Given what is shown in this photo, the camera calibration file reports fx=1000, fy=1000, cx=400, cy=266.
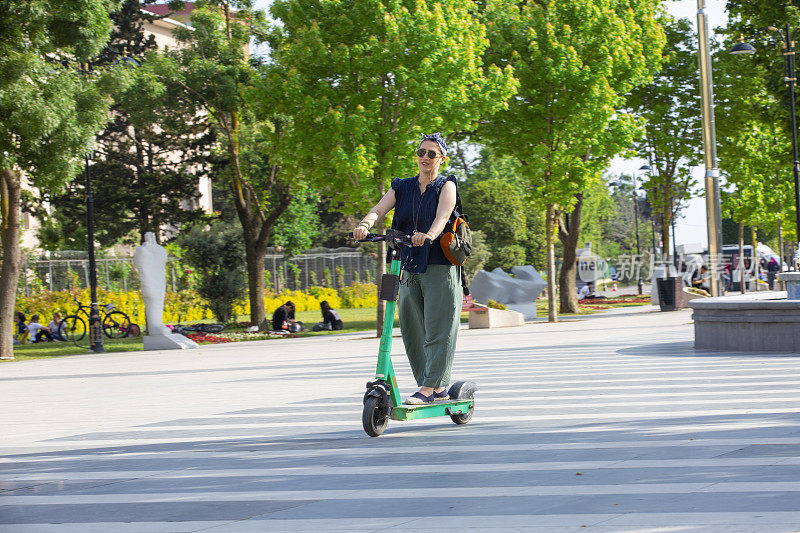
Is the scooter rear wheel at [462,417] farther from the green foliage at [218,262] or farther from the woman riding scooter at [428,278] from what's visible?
the green foliage at [218,262]

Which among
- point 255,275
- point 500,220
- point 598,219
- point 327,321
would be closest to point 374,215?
point 327,321

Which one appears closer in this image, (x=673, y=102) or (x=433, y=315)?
(x=433, y=315)

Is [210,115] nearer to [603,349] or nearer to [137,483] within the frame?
[603,349]

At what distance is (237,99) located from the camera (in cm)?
3027

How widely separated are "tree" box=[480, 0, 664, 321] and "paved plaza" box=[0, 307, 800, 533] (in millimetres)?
15561

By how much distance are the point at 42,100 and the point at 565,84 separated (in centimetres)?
1392

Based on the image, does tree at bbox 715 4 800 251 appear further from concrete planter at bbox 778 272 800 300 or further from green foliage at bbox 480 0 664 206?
concrete planter at bbox 778 272 800 300

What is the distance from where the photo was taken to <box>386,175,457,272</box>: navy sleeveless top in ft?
24.3

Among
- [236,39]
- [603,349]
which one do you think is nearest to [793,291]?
[603,349]

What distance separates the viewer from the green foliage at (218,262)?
109ft

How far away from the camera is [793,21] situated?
24.2m

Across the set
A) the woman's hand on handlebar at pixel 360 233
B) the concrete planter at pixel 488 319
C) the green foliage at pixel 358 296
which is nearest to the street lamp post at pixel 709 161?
the concrete planter at pixel 488 319

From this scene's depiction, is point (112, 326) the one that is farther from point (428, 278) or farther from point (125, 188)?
point (428, 278)

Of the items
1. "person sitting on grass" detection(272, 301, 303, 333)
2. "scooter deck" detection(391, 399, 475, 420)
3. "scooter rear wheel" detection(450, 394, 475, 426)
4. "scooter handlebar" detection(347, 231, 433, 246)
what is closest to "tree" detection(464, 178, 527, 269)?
"person sitting on grass" detection(272, 301, 303, 333)
